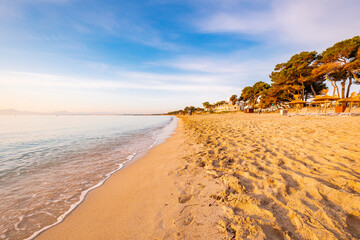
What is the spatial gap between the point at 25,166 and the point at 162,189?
5487 millimetres

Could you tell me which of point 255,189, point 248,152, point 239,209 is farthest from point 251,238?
point 248,152

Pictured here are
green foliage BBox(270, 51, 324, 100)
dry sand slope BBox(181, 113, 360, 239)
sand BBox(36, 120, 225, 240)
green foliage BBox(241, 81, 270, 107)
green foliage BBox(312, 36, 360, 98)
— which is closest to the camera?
dry sand slope BBox(181, 113, 360, 239)

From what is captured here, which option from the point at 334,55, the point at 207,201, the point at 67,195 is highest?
the point at 334,55

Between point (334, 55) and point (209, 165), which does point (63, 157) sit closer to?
point (209, 165)

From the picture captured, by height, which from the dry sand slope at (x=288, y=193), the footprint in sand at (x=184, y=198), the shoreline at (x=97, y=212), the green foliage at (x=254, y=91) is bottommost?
the shoreline at (x=97, y=212)

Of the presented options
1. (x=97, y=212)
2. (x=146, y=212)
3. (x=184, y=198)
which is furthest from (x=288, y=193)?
(x=97, y=212)

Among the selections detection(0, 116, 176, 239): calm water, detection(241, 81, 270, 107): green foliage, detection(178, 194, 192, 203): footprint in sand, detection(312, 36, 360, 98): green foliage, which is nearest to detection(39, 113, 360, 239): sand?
detection(178, 194, 192, 203): footprint in sand

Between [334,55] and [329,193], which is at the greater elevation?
[334,55]

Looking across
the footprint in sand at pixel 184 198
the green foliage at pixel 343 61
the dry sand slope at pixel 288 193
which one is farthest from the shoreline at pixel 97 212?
the green foliage at pixel 343 61

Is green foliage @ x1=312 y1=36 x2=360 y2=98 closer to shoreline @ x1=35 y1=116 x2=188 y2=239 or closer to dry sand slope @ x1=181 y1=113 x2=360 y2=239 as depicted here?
dry sand slope @ x1=181 y1=113 x2=360 y2=239

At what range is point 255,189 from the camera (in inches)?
95.8

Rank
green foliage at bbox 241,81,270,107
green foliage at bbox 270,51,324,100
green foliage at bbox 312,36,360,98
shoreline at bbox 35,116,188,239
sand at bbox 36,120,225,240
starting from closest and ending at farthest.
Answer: sand at bbox 36,120,225,240 → shoreline at bbox 35,116,188,239 → green foliage at bbox 312,36,360,98 → green foliage at bbox 270,51,324,100 → green foliage at bbox 241,81,270,107

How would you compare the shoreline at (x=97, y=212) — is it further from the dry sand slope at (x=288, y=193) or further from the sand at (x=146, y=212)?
Answer: the dry sand slope at (x=288, y=193)

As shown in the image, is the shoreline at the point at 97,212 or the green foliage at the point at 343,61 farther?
the green foliage at the point at 343,61
